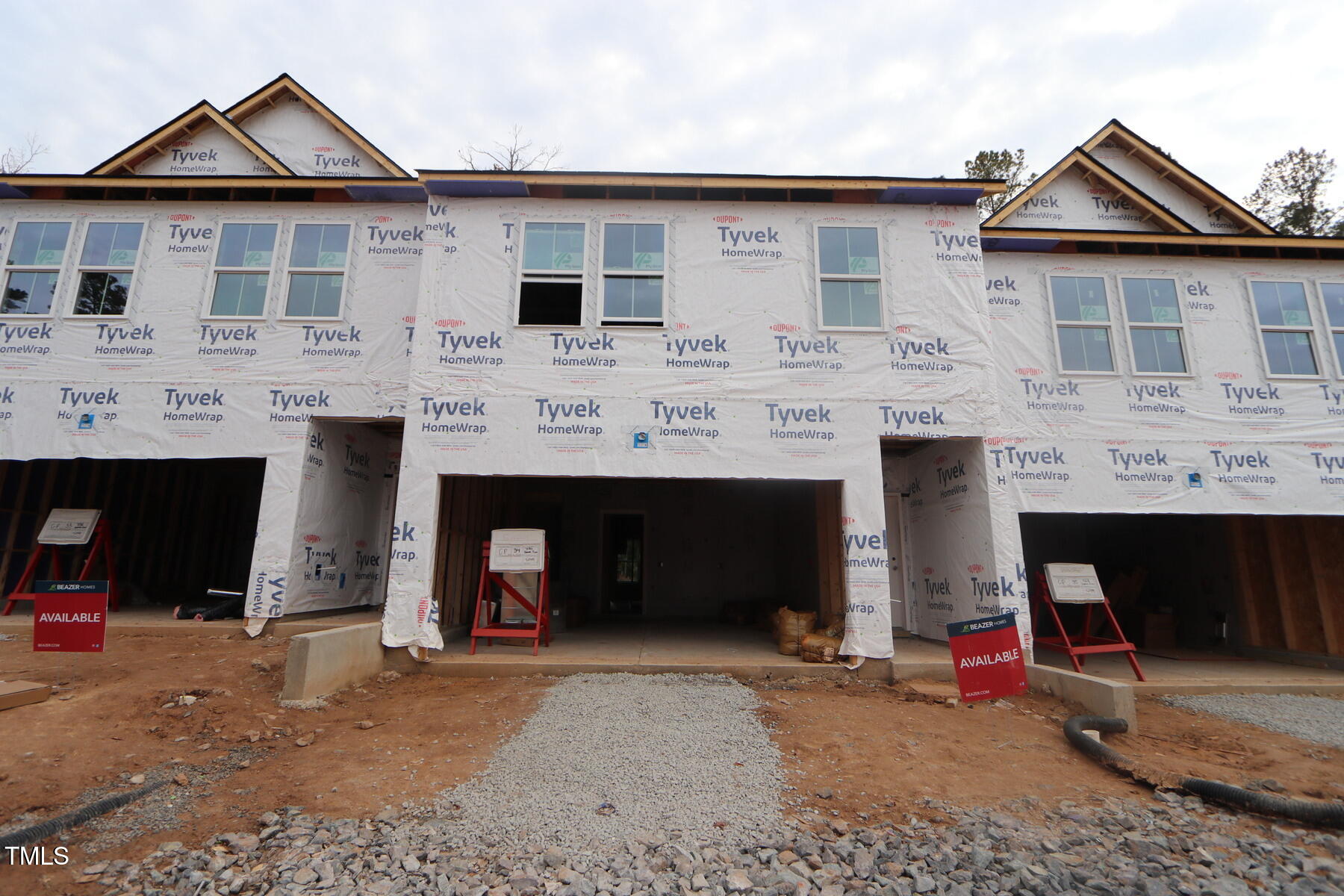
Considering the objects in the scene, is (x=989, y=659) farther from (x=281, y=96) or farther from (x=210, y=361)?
(x=281, y=96)

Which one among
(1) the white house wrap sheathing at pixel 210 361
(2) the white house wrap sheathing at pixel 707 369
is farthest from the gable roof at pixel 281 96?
(2) the white house wrap sheathing at pixel 707 369

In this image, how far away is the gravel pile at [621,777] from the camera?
158 inches

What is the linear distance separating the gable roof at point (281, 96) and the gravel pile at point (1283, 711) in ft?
44.8

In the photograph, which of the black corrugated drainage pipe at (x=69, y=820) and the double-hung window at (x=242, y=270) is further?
the double-hung window at (x=242, y=270)

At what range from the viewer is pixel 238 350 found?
9.24 metres

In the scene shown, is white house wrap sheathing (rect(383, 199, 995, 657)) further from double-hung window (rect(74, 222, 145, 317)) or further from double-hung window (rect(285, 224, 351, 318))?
double-hung window (rect(74, 222, 145, 317))

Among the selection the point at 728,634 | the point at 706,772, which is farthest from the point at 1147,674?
the point at 706,772

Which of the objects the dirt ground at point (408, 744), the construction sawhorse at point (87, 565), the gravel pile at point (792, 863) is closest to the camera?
the gravel pile at point (792, 863)

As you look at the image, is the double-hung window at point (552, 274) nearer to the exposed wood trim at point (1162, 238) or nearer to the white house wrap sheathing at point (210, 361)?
the white house wrap sheathing at point (210, 361)

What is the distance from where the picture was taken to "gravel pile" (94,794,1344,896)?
3367mm

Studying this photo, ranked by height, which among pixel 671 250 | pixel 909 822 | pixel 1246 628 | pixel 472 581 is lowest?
pixel 909 822

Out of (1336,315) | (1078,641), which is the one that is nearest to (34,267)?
(1078,641)

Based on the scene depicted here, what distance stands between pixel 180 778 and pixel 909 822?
505cm

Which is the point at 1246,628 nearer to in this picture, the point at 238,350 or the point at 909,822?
the point at 909,822
